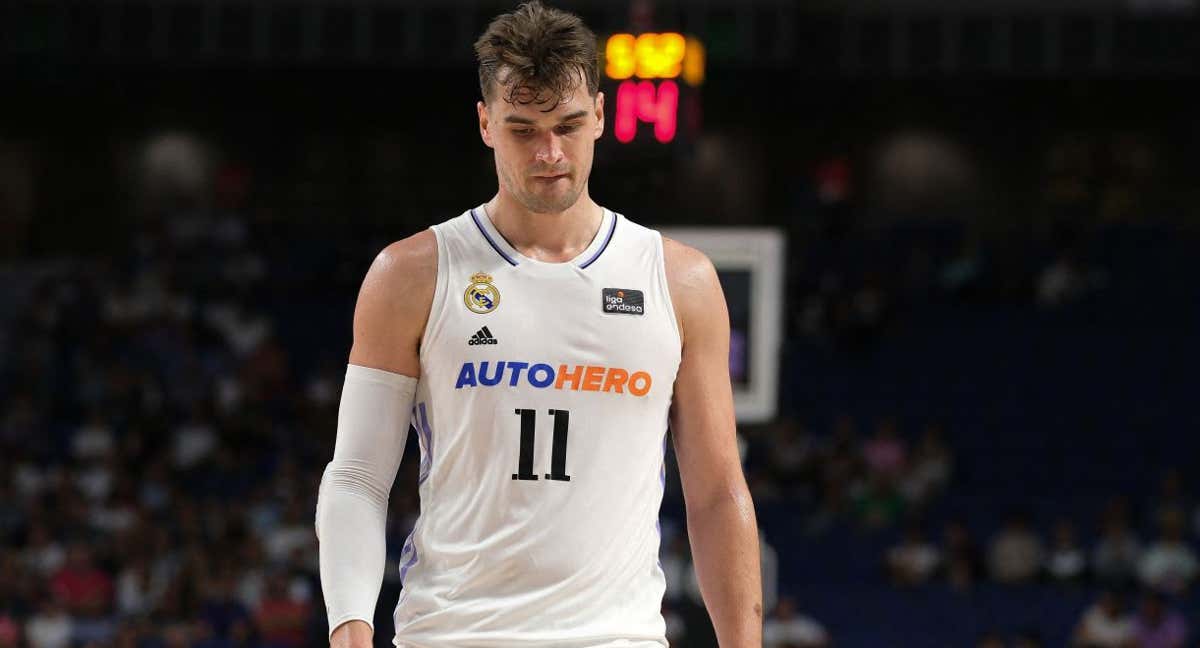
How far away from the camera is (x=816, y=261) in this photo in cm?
2166

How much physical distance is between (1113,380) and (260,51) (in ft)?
45.1

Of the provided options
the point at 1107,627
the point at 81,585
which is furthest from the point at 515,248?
the point at 81,585

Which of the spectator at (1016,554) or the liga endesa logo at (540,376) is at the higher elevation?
the liga endesa logo at (540,376)

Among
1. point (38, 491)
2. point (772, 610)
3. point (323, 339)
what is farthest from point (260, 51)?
point (772, 610)

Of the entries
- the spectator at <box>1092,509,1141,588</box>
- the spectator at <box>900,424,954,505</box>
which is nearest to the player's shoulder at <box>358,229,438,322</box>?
the spectator at <box>1092,509,1141,588</box>

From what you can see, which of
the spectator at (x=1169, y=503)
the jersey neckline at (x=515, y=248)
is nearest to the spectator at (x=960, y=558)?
the spectator at (x=1169, y=503)

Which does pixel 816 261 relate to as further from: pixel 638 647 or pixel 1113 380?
pixel 638 647

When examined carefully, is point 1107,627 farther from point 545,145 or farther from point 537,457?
point 545,145

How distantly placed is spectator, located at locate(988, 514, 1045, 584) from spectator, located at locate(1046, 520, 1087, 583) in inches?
5.7

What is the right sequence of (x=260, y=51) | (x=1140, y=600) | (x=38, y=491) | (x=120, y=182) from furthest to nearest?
(x=120, y=182), (x=260, y=51), (x=38, y=491), (x=1140, y=600)

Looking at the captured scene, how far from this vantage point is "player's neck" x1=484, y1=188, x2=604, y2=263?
3568 millimetres

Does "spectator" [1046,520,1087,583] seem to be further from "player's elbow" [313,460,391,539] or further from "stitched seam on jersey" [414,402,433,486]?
"player's elbow" [313,460,391,539]

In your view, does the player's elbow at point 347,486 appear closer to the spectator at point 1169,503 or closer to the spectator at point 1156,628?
the spectator at point 1156,628

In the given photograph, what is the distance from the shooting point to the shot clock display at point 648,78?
8883mm
